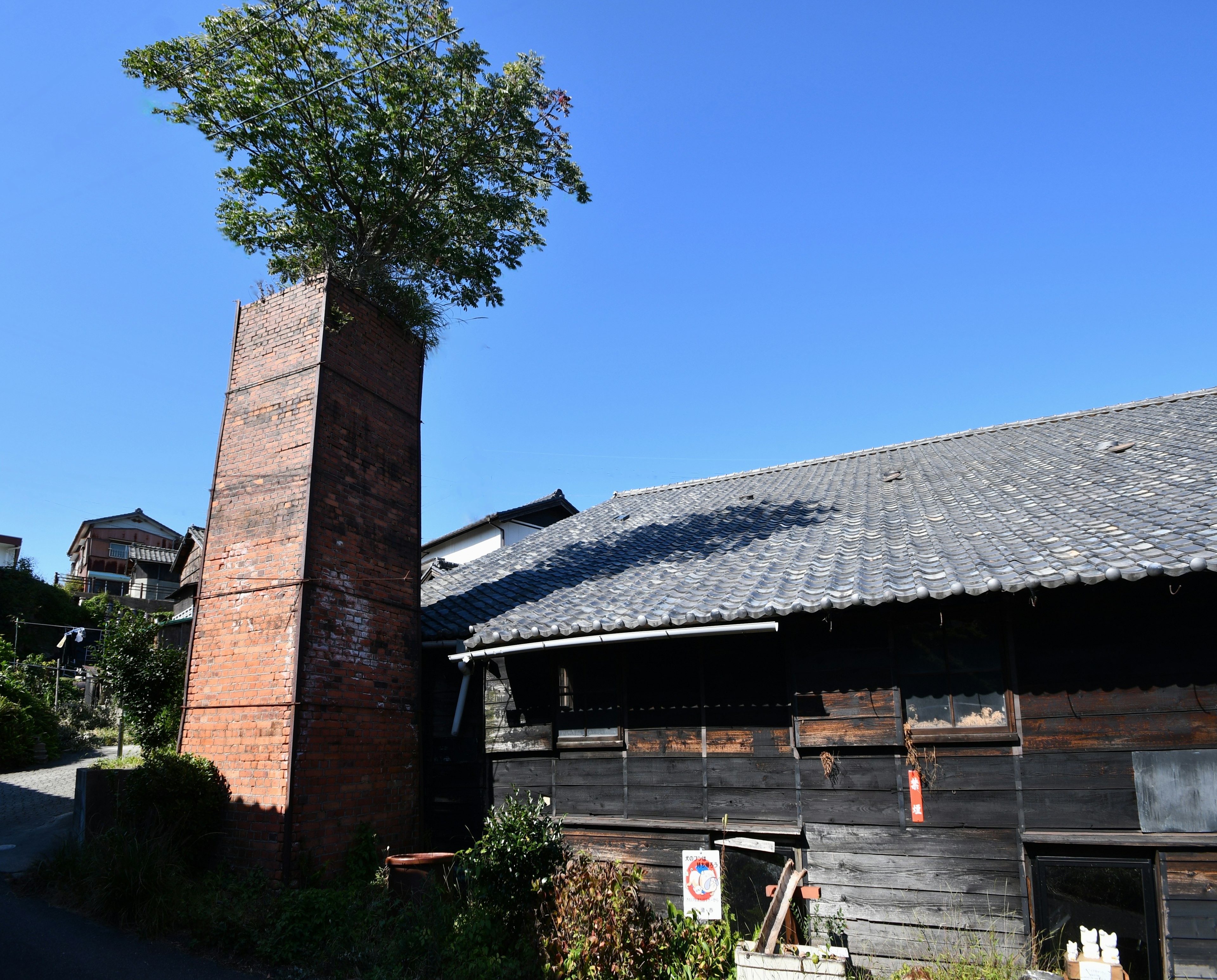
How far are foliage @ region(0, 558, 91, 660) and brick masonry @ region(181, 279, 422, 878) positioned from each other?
2600 centimetres

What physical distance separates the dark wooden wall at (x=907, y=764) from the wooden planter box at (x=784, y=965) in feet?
4.08

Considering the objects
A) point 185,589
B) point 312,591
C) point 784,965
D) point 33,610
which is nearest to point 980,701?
point 784,965

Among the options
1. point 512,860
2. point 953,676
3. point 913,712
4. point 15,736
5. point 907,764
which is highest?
point 953,676

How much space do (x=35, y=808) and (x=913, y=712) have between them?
1425cm

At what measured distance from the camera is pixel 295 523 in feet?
29.4

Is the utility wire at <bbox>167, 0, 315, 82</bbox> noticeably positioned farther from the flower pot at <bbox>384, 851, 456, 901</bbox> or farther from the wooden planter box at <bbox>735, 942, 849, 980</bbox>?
the wooden planter box at <bbox>735, 942, 849, 980</bbox>

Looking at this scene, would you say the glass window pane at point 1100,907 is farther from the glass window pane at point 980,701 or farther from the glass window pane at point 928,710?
the glass window pane at point 928,710

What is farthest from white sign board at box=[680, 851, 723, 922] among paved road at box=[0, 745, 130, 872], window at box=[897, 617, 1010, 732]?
paved road at box=[0, 745, 130, 872]

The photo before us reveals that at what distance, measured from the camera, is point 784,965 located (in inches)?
241

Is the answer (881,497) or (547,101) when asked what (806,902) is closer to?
(881,497)

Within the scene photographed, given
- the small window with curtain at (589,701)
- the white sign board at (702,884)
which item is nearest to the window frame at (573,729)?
the small window with curtain at (589,701)

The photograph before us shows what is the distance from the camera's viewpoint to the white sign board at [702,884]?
23.6 ft

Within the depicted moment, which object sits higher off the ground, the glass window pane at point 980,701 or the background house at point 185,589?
the background house at point 185,589

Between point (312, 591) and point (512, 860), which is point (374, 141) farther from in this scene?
point (512, 860)
